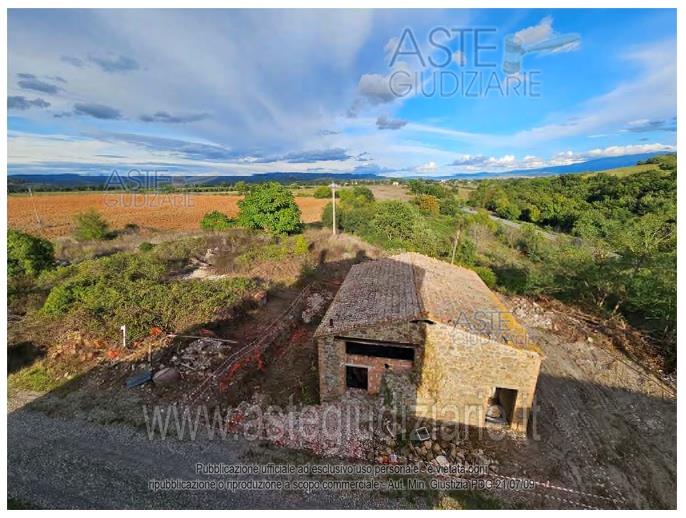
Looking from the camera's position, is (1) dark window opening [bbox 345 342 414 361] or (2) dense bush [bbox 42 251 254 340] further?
(2) dense bush [bbox 42 251 254 340]

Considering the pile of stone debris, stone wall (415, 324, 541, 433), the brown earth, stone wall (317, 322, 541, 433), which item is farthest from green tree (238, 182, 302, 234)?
the pile of stone debris

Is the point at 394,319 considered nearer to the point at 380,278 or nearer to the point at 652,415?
the point at 380,278

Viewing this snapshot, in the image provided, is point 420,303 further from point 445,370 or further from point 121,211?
point 121,211

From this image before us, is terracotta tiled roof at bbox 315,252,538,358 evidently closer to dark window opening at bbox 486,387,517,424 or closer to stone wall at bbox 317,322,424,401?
stone wall at bbox 317,322,424,401

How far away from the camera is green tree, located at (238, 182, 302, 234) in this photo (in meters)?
31.2

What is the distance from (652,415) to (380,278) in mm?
10390

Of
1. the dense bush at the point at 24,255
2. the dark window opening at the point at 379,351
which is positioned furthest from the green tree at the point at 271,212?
the dark window opening at the point at 379,351

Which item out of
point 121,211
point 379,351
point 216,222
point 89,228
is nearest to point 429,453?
point 379,351

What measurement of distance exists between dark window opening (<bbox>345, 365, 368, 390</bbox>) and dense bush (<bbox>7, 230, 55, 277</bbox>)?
20.6 metres

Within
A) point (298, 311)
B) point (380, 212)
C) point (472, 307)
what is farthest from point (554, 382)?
point (380, 212)

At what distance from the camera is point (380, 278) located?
44.4 ft

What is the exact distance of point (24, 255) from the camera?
19.0 meters

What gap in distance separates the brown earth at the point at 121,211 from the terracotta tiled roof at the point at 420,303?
29.2m

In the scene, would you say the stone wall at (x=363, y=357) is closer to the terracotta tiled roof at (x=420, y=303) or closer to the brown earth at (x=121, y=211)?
the terracotta tiled roof at (x=420, y=303)
